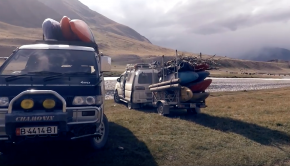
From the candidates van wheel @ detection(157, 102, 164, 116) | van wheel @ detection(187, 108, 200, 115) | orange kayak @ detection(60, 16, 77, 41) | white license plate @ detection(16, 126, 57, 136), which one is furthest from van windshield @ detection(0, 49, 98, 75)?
van wheel @ detection(187, 108, 200, 115)

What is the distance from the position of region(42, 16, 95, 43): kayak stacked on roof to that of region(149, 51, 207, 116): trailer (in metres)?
4.11

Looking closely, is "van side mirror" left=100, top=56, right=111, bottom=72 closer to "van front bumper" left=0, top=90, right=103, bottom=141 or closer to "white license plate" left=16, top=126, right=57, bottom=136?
"van front bumper" left=0, top=90, right=103, bottom=141

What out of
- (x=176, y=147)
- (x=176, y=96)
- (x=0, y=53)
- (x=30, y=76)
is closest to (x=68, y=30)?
(x=30, y=76)

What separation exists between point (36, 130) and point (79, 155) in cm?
152

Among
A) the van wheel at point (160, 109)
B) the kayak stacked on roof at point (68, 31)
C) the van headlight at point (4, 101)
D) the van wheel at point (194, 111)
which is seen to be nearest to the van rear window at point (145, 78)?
the van wheel at point (160, 109)

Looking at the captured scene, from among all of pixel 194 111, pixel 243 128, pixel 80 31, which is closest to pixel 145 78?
pixel 194 111

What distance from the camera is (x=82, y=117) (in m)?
6.61

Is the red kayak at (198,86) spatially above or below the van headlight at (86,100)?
below

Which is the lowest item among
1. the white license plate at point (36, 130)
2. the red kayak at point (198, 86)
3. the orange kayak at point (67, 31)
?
the white license plate at point (36, 130)

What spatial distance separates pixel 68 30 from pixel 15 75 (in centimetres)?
260

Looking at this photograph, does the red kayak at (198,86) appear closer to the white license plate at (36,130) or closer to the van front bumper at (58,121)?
the van front bumper at (58,121)

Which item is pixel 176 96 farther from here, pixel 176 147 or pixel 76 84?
pixel 76 84

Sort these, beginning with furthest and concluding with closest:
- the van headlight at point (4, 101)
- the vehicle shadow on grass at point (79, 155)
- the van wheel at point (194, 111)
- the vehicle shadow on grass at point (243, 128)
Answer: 1. the van wheel at point (194, 111)
2. the vehicle shadow on grass at point (243, 128)
3. the vehicle shadow on grass at point (79, 155)
4. the van headlight at point (4, 101)

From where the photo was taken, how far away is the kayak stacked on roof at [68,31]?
901cm
